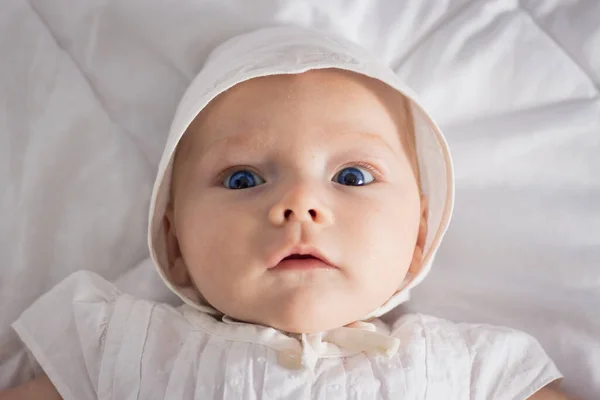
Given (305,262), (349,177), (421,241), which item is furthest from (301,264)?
(421,241)

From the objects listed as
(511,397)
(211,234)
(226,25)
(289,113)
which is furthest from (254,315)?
(226,25)

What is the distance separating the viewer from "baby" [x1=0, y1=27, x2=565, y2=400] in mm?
864

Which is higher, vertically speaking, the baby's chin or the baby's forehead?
the baby's forehead

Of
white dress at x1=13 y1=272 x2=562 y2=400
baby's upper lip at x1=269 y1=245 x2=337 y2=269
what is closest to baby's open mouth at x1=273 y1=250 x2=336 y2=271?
baby's upper lip at x1=269 y1=245 x2=337 y2=269

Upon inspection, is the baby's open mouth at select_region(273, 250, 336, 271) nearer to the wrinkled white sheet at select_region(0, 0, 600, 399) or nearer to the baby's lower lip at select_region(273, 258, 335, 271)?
the baby's lower lip at select_region(273, 258, 335, 271)

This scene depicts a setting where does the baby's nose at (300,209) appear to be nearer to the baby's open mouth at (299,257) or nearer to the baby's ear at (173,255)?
the baby's open mouth at (299,257)

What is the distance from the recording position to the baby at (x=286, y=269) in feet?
2.83

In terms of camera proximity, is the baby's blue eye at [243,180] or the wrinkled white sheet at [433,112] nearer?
the baby's blue eye at [243,180]

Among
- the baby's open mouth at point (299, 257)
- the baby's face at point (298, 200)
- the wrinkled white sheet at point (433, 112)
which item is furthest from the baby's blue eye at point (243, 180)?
the wrinkled white sheet at point (433, 112)

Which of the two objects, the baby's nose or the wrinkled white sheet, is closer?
the baby's nose

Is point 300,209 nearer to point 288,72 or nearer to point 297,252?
point 297,252

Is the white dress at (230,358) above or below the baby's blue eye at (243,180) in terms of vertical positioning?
below

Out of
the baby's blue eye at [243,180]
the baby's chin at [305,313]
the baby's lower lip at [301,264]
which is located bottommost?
the baby's chin at [305,313]

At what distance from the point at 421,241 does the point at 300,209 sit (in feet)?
0.94
